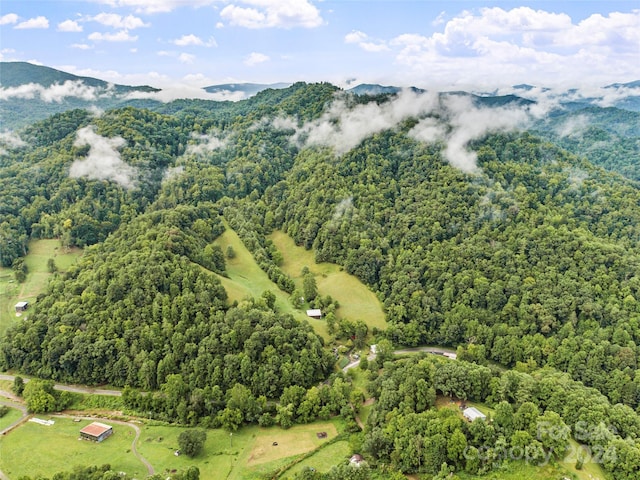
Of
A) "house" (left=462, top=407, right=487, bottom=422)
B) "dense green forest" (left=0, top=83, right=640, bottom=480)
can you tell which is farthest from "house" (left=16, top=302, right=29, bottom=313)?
"house" (left=462, top=407, right=487, bottom=422)

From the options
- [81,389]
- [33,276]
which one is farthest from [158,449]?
[33,276]

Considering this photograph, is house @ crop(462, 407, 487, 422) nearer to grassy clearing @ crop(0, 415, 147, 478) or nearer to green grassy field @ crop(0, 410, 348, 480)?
green grassy field @ crop(0, 410, 348, 480)

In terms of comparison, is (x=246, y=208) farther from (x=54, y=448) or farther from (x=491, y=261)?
(x=54, y=448)

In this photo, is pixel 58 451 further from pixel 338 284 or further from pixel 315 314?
pixel 338 284

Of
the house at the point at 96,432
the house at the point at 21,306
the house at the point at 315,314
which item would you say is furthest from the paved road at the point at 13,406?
the house at the point at 315,314

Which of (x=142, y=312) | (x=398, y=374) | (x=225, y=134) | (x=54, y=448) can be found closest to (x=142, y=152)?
(x=225, y=134)

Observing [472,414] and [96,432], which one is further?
[96,432]

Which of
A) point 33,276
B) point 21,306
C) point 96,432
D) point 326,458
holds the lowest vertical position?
point 326,458
